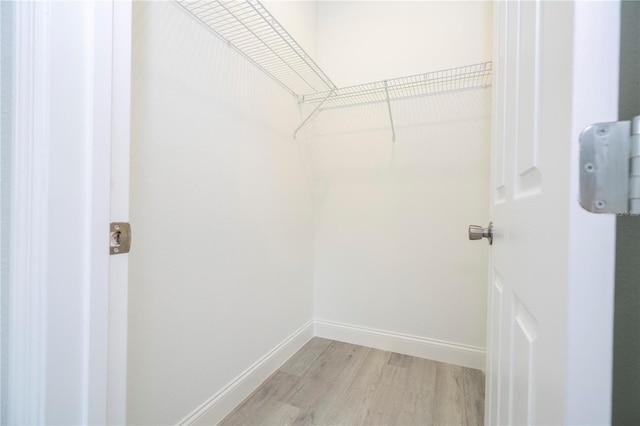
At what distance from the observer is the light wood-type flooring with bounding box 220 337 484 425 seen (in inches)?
46.9

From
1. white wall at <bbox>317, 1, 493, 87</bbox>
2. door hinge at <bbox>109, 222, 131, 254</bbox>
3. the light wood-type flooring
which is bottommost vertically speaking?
the light wood-type flooring

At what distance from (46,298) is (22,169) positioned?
25cm

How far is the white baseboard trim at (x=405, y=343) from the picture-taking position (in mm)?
1566

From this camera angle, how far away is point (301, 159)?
1.82 metres

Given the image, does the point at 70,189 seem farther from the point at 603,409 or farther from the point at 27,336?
the point at 603,409

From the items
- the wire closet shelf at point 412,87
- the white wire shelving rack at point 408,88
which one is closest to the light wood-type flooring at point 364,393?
the white wire shelving rack at point 408,88

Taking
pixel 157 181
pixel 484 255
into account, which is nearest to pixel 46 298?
pixel 157 181

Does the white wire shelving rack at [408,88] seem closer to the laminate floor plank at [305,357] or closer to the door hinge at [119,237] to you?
the door hinge at [119,237]

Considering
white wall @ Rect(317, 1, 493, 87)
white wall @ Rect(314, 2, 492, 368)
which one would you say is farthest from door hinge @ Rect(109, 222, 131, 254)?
white wall @ Rect(317, 1, 493, 87)

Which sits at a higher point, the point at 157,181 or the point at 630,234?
the point at 157,181

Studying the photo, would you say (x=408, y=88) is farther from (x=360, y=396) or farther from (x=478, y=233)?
(x=360, y=396)

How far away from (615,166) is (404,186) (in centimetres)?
151

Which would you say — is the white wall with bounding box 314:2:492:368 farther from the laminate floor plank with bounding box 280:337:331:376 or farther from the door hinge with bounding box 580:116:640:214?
the door hinge with bounding box 580:116:640:214

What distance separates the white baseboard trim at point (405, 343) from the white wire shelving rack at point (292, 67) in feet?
4.58
